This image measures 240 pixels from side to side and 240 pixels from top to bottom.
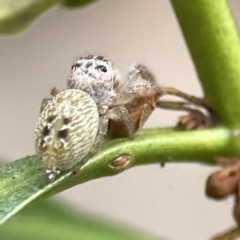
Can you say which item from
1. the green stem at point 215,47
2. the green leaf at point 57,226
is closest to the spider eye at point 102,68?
the green stem at point 215,47

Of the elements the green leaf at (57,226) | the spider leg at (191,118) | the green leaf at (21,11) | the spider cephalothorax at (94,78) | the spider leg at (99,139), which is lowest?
the green leaf at (57,226)

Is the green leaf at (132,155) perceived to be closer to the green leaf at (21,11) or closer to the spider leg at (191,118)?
the spider leg at (191,118)

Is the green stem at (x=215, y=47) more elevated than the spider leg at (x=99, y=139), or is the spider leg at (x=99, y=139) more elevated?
the green stem at (x=215, y=47)

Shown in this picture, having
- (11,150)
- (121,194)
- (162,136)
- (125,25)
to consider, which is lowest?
(121,194)

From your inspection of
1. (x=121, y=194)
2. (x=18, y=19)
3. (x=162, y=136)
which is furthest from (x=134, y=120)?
(x=121, y=194)

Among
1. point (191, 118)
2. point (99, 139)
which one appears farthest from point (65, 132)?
point (191, 118)

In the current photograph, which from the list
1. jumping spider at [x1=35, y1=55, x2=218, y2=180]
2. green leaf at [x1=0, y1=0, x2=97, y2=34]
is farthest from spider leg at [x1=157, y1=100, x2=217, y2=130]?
green leaf at [x1=0, y1=0, x2=97, y2=34]

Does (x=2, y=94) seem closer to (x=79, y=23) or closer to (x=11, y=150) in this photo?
(x=11, y=150)

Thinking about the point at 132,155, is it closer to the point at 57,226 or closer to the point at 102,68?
the point at 102,68
